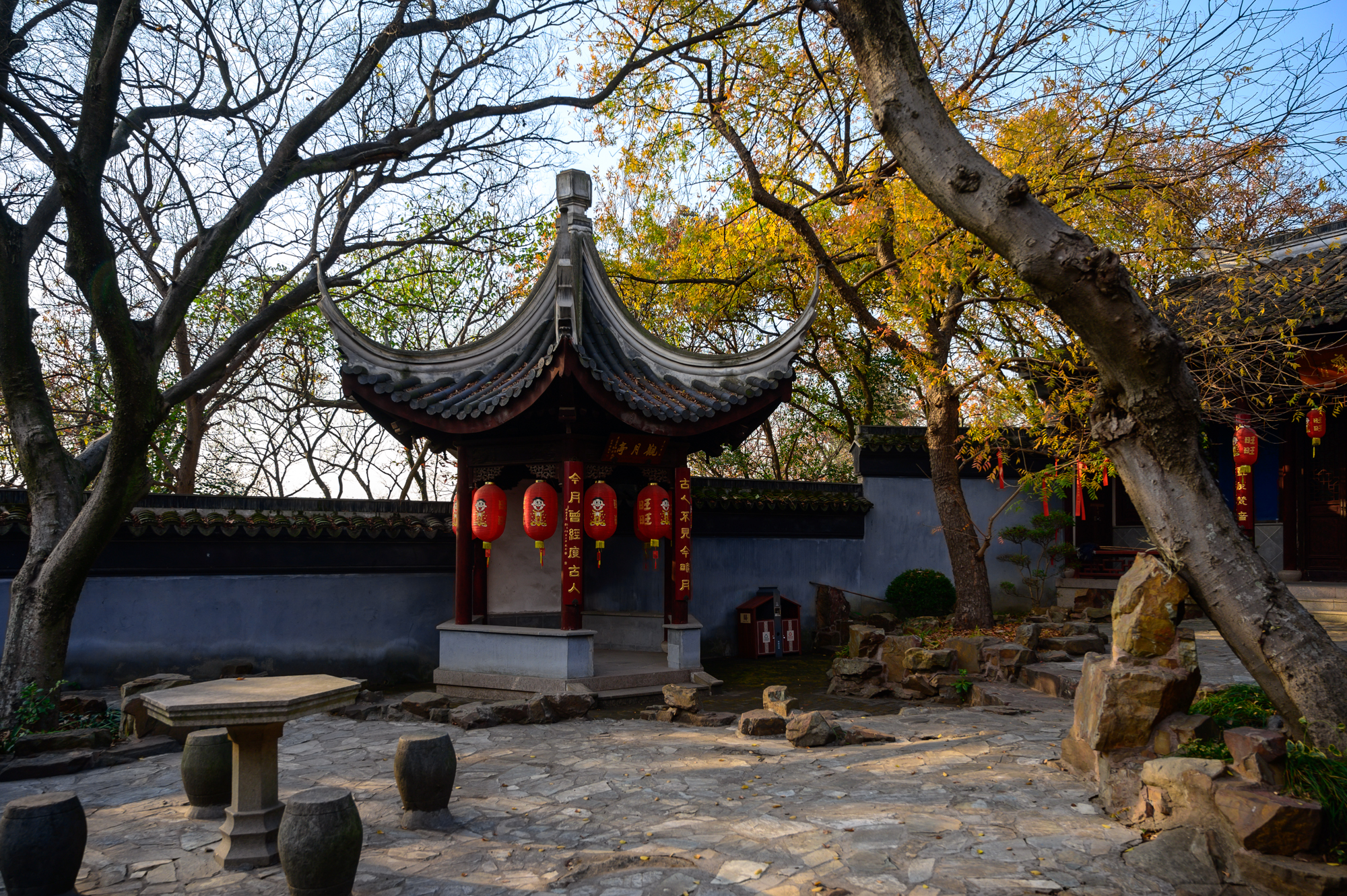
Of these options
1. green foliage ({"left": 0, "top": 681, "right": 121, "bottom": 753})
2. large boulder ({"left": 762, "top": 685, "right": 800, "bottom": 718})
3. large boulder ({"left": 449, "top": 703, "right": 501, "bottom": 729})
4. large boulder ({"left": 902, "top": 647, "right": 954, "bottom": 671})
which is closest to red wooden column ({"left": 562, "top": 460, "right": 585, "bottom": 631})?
large boulder ({"left": 449, "top": 703, "right": 501, "bottom": 729})

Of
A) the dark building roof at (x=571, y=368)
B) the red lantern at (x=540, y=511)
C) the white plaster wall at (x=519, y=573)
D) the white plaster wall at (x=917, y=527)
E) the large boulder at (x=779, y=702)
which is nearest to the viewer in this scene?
the large boulder at (x=779, y=702)

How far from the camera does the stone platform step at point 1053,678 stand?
8.95 meters

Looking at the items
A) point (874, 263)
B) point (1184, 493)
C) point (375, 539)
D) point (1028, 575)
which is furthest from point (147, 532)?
point (1028, 575)

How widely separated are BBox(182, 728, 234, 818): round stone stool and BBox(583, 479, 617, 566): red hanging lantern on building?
4435mm

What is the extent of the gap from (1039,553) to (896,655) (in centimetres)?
643

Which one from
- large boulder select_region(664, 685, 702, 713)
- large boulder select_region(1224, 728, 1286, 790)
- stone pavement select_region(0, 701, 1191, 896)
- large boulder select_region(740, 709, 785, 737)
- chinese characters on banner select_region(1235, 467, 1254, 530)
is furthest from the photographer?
chinese characters on banner select_region(1235, 467, 1254, 530)

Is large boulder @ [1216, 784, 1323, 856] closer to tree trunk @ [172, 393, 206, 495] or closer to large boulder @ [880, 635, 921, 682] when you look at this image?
large boulder @ [880, 635, 921, 682]

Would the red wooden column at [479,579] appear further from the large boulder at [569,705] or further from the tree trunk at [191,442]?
the tree trunk at [191,442]

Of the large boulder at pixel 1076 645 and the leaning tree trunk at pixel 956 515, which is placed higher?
the leaning tree trunk at pixel 956 515

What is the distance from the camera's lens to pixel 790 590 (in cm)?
1397

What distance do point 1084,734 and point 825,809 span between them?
1779 mm

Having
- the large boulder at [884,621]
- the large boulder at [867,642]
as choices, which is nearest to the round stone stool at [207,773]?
the large boulder at [867,642]

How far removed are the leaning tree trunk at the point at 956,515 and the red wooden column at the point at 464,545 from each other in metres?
5.67

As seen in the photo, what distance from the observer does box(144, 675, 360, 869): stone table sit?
4570 millimetres
